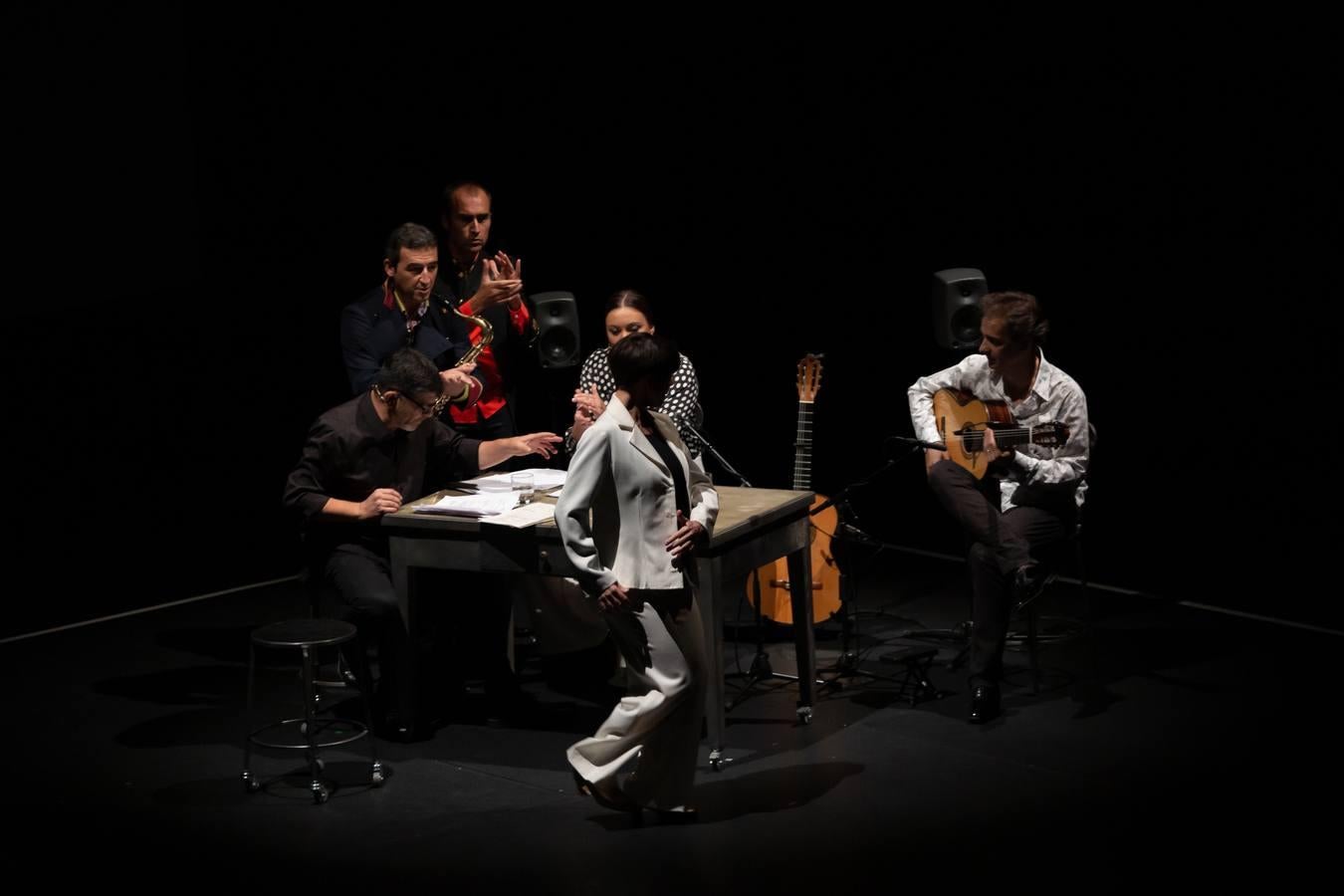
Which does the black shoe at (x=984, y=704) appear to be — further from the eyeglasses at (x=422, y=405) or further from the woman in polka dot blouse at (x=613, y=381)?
the eyeglasses at (x=422, y=405)

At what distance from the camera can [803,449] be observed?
607 cm

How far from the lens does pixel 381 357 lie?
5.82 m

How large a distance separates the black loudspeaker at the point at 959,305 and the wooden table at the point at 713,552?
1.09 m

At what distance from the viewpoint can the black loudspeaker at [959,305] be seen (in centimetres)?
605

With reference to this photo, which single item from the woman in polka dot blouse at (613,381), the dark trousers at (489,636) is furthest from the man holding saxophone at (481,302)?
the dark trousers at (489,636)

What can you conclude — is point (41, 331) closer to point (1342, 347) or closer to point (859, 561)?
point (859, 561)

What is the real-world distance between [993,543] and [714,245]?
9.60 ft

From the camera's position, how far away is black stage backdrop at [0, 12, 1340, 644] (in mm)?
6574

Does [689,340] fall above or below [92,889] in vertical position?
above

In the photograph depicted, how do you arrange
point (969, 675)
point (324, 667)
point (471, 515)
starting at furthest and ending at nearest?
point (324, 667), point (969, 675), point (471, 515)

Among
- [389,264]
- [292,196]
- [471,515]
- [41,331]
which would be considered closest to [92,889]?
[471,515]

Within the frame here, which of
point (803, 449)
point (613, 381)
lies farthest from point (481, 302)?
point (803, 449)

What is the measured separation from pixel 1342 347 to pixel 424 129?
13.8ft

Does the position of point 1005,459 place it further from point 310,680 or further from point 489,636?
point 310,680
